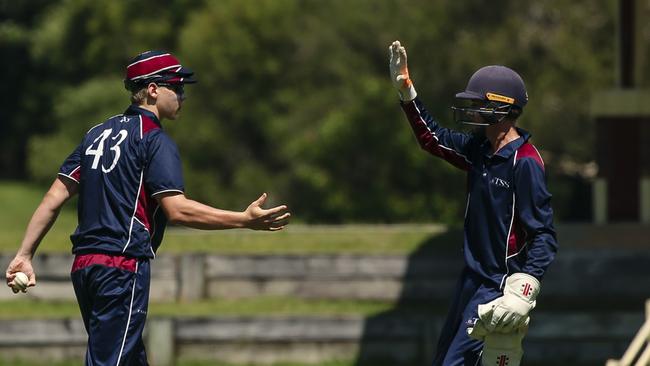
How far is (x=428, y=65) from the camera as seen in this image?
29531 millimetres

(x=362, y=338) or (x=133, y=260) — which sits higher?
(x=133, y=260)

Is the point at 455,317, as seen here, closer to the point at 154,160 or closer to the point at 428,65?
the point at 154,160

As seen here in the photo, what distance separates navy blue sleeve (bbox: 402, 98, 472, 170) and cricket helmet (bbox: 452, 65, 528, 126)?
0.24 m

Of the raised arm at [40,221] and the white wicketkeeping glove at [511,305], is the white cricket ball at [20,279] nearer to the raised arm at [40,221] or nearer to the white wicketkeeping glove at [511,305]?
the raised arm at [40,221]

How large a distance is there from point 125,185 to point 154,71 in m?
0.60

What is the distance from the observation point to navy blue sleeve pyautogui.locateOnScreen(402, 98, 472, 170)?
7738 millimetres

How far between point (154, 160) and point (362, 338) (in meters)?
5.03

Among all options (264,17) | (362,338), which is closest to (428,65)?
(264,17)

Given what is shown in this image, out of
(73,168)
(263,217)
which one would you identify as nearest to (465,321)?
(263,217)

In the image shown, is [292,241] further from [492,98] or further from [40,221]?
[492,98]

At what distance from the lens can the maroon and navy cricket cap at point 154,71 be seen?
24.0 feet

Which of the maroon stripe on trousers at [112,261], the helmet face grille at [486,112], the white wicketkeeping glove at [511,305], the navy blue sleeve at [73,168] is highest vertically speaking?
the helmet face grille at [486,112]

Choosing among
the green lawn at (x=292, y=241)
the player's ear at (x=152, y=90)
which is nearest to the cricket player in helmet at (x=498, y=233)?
the player's ear at (x=152, y=90)

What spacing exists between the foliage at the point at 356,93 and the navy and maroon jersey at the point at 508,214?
1624 centimetres
